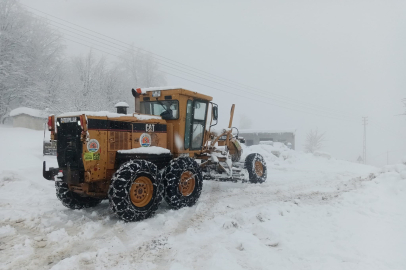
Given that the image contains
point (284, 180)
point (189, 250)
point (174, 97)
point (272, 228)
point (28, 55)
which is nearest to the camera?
point (189, 250)

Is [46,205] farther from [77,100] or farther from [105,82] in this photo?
[105,82]

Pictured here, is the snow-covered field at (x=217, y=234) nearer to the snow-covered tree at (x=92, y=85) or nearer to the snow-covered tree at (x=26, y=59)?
the snow-covered tree at (x=92, y=85)

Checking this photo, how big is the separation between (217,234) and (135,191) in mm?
1836

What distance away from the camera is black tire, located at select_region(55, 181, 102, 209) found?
233 inches

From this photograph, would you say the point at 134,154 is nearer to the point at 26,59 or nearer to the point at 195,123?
the point at 195,123

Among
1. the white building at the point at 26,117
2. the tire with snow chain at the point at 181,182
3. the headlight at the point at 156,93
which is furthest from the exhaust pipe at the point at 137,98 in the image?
the white building at the point at 26,117

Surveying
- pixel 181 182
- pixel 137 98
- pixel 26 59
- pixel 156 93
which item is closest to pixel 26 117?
pixel 26 59

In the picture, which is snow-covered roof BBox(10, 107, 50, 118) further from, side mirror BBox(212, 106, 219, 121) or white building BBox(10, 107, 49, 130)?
side mirror BBox(212, 106, 219, 121)

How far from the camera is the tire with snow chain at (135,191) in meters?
5.00

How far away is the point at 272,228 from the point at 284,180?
624 cm

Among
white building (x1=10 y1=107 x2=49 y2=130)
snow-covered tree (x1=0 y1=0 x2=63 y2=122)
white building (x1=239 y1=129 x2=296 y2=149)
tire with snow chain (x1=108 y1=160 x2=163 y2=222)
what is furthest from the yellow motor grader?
white building (x1=239 y1=129 x2=296 y2=149)

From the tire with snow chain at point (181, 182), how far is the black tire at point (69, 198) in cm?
188

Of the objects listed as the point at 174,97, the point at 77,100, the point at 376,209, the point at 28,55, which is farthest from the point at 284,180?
the point at 28,55

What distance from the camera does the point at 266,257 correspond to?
3.62 m
